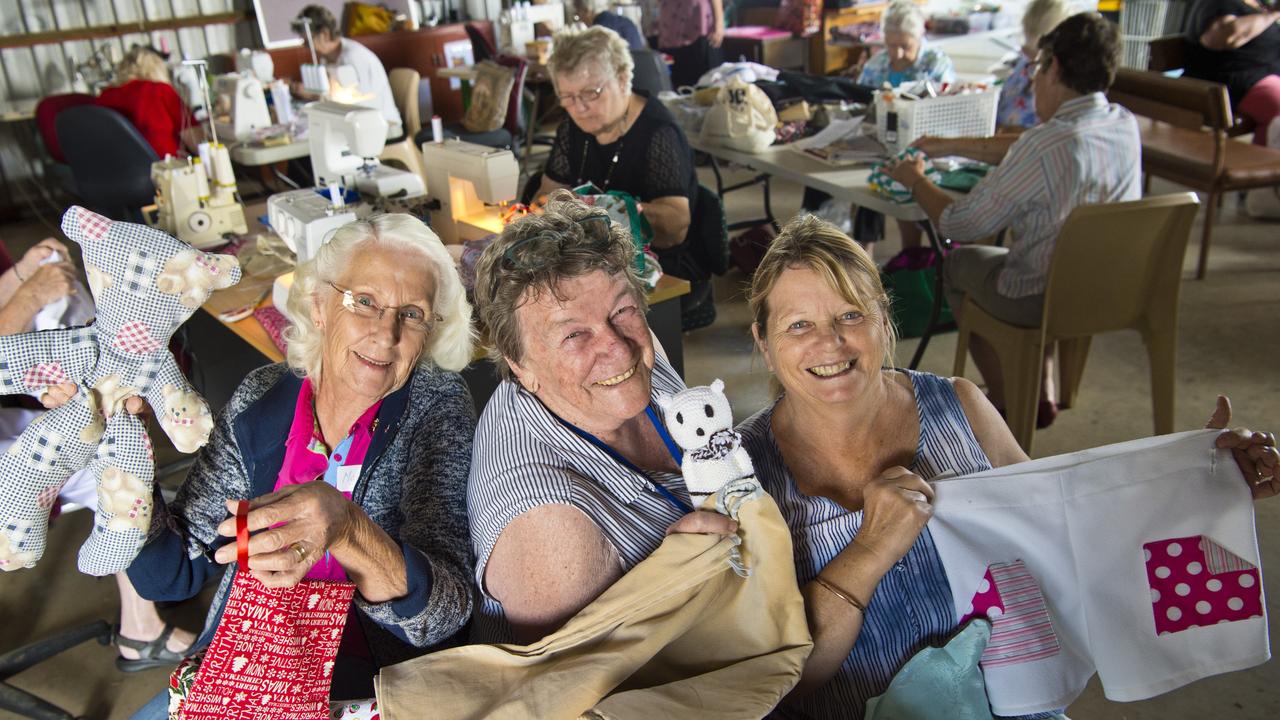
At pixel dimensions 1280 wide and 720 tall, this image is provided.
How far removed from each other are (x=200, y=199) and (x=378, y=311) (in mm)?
1955

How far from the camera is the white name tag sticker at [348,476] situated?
74.0 inches

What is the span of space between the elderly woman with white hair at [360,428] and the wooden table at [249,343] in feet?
1.04

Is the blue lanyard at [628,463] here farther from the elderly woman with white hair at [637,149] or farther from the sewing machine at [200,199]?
the sewing machine at [200,199]

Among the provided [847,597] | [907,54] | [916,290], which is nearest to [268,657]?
[847,597]

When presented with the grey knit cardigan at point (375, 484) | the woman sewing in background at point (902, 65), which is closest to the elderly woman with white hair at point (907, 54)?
the woman sewing in background at point (902, 65)

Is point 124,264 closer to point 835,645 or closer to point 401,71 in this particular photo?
point 835,645

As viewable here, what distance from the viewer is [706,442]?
4.93 ft

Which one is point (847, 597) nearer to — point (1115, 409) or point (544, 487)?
point (544, 487)

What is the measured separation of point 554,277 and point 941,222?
215cm

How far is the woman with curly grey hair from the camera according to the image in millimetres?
1514

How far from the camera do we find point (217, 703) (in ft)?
4.82

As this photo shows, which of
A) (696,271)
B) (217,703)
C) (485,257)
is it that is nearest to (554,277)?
(485,257)

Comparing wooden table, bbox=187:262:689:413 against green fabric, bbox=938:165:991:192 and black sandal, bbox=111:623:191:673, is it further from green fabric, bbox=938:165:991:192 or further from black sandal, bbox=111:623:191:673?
green fabric, bbox=938:165:991:192

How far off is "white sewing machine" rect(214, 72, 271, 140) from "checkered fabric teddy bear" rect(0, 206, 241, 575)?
12.6 ft
